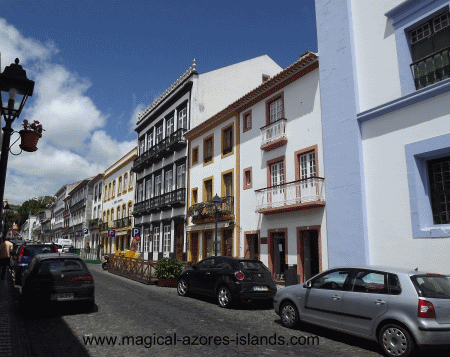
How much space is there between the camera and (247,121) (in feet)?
69.1

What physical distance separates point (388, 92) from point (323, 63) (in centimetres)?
329

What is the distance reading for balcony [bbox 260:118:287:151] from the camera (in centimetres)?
1783

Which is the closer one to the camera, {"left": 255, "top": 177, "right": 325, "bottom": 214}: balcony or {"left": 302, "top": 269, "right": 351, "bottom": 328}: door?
{"left": 302, "top": 269, "right": 351, "bottom": 328}: door

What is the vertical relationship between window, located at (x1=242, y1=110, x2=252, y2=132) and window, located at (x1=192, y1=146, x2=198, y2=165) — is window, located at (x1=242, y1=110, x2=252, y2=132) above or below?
above

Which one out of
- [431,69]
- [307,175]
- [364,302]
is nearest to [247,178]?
[307,175]

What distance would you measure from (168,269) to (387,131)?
34.3 feet

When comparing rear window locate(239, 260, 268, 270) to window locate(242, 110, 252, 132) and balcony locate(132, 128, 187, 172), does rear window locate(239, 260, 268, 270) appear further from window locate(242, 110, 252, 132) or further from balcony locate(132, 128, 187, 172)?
balcony locate(132, 128, 187, 172)

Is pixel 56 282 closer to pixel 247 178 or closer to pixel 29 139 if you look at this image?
Result: pixel 29 139

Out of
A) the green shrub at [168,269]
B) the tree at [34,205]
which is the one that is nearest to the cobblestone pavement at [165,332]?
the green shrub at [168,269]

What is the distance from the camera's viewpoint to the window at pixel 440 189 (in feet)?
36.0

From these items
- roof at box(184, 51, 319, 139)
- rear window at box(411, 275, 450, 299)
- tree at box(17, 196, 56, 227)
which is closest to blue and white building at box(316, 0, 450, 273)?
roof at box(184, 51, 319, 139)

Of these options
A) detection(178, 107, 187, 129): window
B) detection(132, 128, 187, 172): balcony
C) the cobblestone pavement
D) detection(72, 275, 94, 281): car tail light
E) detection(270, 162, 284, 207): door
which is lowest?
the cobblestone pavement

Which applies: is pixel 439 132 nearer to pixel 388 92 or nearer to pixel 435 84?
pixel 435 84

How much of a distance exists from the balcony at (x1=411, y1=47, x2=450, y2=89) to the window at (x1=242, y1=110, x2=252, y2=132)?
9.84 m
